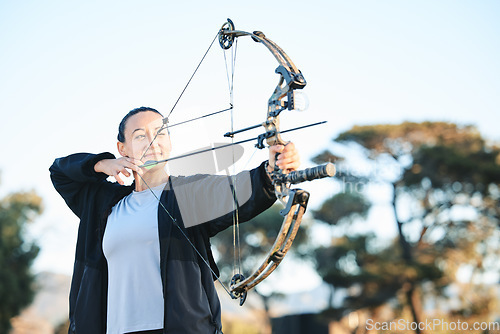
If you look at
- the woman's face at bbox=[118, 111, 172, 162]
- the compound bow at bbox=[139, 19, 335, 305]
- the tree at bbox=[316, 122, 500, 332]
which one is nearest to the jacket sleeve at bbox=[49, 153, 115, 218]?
the woman's face at bbox=[118, 111, 172, 162]

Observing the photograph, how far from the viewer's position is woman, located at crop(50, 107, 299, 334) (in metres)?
1.63

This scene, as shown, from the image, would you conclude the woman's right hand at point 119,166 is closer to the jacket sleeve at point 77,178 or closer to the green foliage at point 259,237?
the jacket sleeve at point 77,178

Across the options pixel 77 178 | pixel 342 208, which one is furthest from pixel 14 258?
pixel 77 178

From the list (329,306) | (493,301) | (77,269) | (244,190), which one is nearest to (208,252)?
(244,190)

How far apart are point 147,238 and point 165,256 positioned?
82 millimetres

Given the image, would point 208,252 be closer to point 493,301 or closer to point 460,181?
point 493,301

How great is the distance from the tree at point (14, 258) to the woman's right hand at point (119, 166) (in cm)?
1321

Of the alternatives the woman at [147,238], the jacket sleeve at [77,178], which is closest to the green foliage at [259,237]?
the jacket sleeve at [77,178]

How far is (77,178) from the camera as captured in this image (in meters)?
2.00

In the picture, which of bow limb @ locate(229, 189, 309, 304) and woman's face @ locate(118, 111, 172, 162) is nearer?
bow limb @ locate(229, 189, 309, 304)

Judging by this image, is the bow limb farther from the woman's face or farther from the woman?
the woman's face

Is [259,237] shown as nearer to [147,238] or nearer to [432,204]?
[432,204]

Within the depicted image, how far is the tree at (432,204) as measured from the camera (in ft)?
41.6

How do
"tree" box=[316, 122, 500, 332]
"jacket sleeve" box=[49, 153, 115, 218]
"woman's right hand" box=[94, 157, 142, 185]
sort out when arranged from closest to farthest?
"woman's right hand" box=[94, 157, 142, 185]
"jacket sleeve" box=[49, 153, 115, 218]
"tree" box=[316, 122, 500, 332]
